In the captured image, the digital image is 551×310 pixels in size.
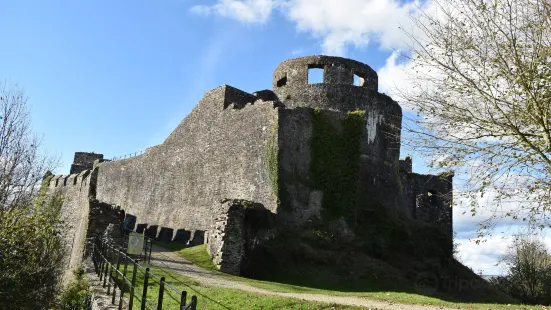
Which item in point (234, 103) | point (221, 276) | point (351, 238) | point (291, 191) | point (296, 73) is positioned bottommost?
point (221, 276)

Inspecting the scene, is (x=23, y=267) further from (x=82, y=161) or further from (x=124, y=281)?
(x=82, y=161)

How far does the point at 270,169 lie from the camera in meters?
21.4

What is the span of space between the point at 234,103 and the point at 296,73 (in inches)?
150

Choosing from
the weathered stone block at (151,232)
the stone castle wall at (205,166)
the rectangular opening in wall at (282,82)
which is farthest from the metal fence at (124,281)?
the rectangular opening in wall at (282,82)

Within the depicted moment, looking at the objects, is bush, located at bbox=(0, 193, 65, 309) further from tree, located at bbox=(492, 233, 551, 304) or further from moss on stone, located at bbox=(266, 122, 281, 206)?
tree, located at bbox=(492, 233, 551, 304)

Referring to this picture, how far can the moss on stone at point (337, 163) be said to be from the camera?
70.4ft

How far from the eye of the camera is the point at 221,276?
16.3 meters

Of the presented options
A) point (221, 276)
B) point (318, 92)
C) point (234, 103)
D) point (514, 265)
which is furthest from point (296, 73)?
point (514, 265)

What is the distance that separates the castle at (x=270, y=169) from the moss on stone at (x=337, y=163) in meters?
0.05

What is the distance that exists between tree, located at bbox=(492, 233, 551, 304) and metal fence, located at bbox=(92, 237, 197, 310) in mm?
29022

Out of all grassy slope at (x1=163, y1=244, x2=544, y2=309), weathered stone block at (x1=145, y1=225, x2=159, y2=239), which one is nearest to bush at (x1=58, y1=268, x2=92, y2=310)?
grassy slope at (x1=163, y1=244, x2=544, y2=309)

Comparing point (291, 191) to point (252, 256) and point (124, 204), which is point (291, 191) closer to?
point (252, 256)

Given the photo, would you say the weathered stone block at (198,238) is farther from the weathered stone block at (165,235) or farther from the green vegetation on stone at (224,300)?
the green vegetation on stone at (224,300)

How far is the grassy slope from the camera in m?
13.0
